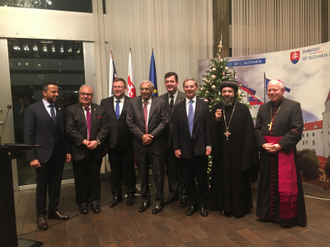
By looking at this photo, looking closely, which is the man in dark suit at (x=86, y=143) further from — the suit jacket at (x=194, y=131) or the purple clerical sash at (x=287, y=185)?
the purple clerical sash at (x=287, y=185)

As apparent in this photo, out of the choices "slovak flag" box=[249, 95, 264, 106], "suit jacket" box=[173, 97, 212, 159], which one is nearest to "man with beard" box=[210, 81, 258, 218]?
"suit jacket" box=[173, 97, 212, 159]

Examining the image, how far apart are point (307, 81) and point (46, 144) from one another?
431 cm

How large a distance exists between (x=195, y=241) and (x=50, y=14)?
443cm

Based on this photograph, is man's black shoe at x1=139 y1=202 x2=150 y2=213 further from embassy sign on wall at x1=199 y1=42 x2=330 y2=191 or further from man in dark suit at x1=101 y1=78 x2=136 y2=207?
embassy sign on wall at x1=199 y1=42 x2=330 y2=191

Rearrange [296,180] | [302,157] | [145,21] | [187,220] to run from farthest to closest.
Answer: [145,21], [302,157], [187,220], [296,180]

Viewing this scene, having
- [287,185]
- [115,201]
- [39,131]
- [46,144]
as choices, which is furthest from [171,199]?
[39,131]

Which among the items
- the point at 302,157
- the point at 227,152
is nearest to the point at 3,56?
the point at 227,152

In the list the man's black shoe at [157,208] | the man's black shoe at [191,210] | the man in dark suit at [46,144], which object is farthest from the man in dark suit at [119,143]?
the man's black shoe at [191,210]

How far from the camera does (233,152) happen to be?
10.9 ft

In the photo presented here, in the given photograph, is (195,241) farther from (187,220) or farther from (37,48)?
(37,48)

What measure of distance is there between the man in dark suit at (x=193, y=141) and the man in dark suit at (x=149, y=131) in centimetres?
21

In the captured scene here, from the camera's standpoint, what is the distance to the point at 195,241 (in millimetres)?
2805

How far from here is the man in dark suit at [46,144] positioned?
10.3ft

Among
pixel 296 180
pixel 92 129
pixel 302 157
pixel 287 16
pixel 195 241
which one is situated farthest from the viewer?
pixel 287 16
